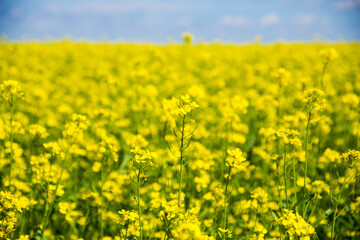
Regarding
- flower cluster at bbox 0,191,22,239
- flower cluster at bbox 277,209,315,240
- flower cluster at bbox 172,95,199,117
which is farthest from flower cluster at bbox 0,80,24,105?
flower cluster at bbox 277,209,315,240

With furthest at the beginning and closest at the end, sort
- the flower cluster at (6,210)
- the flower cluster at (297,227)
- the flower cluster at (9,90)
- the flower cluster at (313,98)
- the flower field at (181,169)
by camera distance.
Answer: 1. the flower cluster at (9,90)
2. the flower cluster at (313,98)
3. the flower field at (181,169)
4. the flower cluster at (6,210)
5. the flower cluster at (297,227)

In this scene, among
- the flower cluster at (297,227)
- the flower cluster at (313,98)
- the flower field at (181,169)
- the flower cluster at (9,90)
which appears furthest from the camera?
the flower cluster at (9,90)

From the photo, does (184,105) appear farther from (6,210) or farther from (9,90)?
(9,90)

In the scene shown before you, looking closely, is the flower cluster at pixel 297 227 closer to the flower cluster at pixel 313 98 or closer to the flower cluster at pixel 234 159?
the flower cluster at pixel 234 159

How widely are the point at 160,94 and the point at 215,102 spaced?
120cm

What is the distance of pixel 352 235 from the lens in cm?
261

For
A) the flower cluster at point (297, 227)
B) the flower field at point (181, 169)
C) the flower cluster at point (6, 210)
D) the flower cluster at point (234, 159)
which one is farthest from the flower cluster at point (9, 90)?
the flower cluster at point (297, 227)

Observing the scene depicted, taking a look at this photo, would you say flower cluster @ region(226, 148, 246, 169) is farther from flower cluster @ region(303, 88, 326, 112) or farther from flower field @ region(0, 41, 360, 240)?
flower cluster @ region(303, 88, 326, 112)

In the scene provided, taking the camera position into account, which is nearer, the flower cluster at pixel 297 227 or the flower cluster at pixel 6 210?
the flower cluster at pixel 297 227

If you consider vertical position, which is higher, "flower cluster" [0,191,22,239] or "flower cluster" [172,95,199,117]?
"flower cluster" [172,95,199,117]

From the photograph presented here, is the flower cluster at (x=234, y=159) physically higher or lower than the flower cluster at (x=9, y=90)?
lower

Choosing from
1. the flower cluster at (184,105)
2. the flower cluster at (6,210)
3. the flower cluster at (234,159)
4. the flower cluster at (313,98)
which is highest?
the flower cluster at (313,98)

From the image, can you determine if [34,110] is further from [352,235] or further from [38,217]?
[352,235]

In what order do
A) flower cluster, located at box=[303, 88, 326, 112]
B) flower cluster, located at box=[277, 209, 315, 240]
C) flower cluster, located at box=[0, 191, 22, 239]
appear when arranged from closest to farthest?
flower cluster, located at box=[277, 209, 315, 240] < flower cluster, located at box=[0, 191, 22, 239] < flower cluster, located at box=[303, 88, 326, 112]
